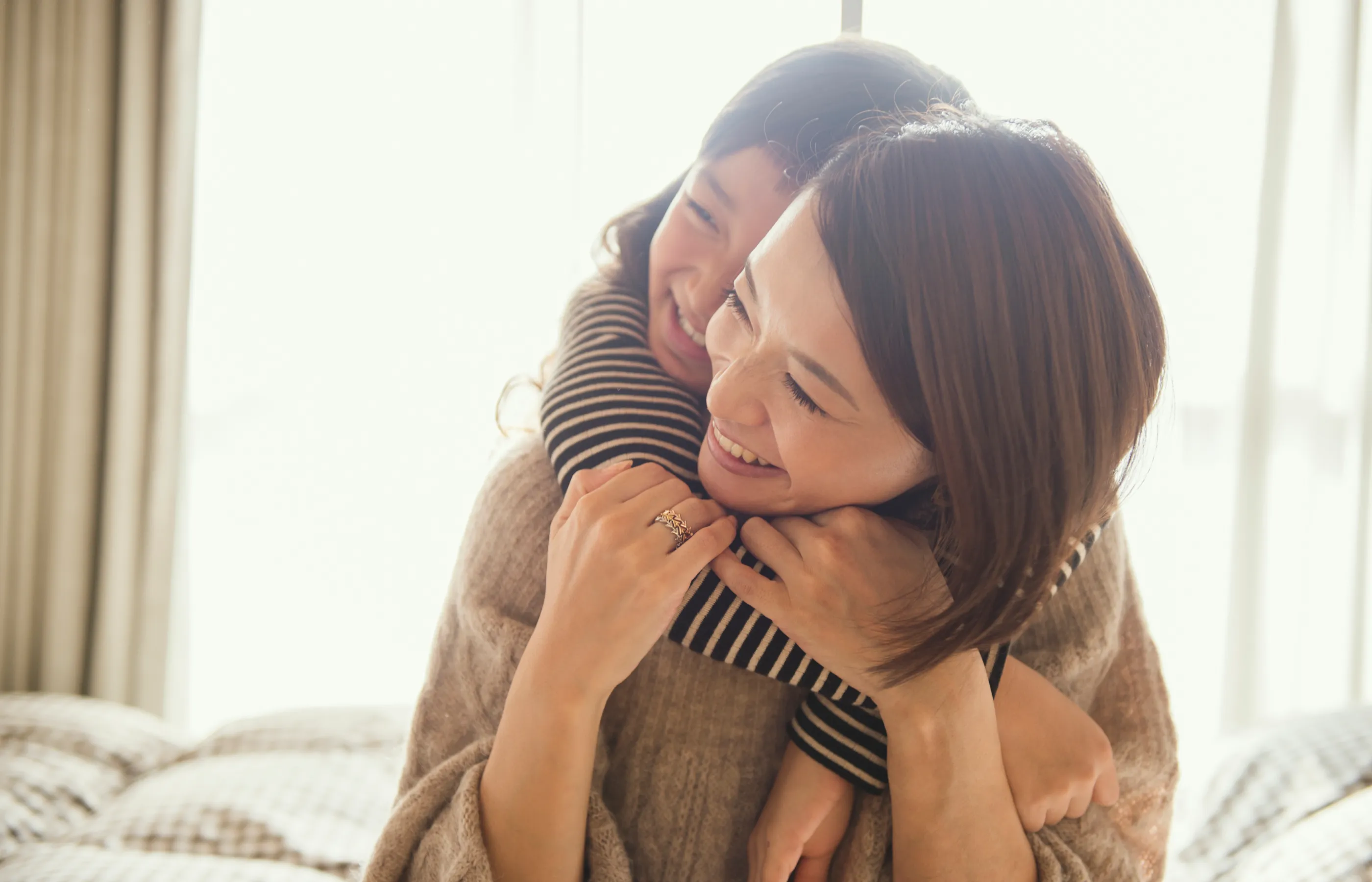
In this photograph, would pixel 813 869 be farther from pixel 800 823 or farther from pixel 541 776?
pixel 541 776

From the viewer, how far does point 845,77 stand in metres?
0.99

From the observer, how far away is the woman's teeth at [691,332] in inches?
42.4

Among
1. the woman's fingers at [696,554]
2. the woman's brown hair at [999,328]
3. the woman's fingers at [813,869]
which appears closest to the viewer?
the woman's brown hair at [999,328]

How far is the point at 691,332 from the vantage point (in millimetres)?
1085

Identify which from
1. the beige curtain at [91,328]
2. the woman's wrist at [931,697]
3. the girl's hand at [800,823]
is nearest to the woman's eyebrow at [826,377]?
the woman's wrist at [931,697]

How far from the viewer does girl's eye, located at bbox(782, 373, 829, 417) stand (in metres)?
0.77

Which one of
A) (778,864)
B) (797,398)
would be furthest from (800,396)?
(778,864)

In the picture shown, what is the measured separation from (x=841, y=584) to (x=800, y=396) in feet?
0.56

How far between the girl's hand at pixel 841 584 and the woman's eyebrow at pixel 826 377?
0.15m

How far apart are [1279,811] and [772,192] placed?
4.32 ft

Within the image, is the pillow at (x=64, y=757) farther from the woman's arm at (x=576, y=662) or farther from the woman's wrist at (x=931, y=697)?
the woman's wrist at (x=931, y=697)

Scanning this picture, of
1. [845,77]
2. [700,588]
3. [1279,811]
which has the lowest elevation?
[1279,811]

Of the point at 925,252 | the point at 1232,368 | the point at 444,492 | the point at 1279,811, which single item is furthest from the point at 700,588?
the point at 1232,368

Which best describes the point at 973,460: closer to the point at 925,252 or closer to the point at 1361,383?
the point at 925,252
